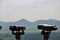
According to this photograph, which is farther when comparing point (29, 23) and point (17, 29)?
point (29, 23)

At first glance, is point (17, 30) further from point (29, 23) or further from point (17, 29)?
point (29, 23)

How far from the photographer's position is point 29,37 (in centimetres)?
736

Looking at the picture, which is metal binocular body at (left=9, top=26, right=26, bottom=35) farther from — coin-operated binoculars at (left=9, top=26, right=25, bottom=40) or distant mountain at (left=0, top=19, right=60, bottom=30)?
distant mountain at (left=0, top=19, right=60, bottom=30)

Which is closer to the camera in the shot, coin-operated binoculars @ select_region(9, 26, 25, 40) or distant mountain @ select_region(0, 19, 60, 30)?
coin-operated binoculars @ select_region(9, 26, 25, 40)

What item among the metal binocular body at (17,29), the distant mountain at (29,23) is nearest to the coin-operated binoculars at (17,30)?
the metal binocular body at (17,29)

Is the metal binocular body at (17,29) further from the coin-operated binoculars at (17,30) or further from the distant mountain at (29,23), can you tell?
the distant mountain at (29,23)

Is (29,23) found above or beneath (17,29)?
above

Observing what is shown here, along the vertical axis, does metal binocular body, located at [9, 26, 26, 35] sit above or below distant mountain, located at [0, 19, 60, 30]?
below

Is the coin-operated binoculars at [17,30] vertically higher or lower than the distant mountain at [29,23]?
lower

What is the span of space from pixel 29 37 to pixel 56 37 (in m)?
1.24

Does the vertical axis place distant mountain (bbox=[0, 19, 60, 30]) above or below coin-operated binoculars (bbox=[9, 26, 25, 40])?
above

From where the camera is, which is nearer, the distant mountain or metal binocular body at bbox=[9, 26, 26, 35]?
metal binocular body at bbox=[9, 26, 26, 35]

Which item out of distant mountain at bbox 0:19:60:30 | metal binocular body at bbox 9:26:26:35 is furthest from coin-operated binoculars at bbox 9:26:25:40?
distant mountain at bbox 0:19:60:30

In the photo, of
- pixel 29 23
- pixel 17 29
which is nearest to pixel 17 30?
pixel 17 29
